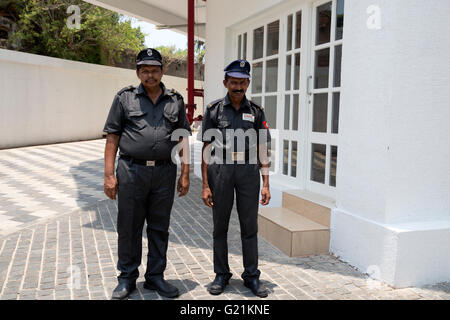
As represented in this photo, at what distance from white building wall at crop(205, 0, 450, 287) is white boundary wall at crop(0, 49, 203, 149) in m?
12.3

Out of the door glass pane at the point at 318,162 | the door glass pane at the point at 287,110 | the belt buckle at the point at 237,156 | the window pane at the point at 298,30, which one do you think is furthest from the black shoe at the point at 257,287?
the window pane at the point at 298,30

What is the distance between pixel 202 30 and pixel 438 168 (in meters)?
11.1

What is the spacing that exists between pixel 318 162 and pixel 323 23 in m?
1.70

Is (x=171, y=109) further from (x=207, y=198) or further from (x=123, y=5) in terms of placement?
(x=123, y=5)

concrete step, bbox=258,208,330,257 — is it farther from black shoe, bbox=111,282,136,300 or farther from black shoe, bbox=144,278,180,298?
black shoe, bbox=111,282,136,300

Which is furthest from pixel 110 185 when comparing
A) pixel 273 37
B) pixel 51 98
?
pixel 51 98

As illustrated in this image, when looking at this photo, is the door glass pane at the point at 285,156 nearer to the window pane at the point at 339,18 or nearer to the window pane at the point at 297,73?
the window pane at the point at 297,73

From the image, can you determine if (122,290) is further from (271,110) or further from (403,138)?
(271,110)

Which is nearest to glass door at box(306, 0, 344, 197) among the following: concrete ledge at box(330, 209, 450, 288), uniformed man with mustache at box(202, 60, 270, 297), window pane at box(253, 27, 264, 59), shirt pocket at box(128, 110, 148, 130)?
concrete ledge at box(330, 209, 450, 288)

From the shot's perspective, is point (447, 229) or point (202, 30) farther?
point (202, 30)

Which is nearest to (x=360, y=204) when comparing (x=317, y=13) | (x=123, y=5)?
(x=317, y=13)

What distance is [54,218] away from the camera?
567cm

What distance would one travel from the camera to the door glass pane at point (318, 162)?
4.86 m

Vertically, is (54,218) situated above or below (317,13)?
below
